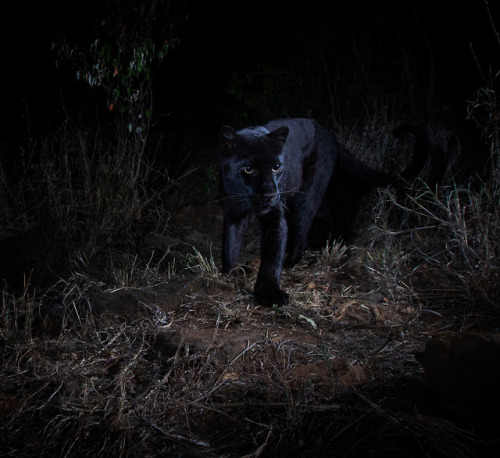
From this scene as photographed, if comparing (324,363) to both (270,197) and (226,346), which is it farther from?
(270,197)

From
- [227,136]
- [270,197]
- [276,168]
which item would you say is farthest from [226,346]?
[227,136]

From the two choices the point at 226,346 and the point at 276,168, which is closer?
the point at 226,346

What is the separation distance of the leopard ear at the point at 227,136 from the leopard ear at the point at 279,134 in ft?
0.93

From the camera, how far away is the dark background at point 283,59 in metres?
7.06

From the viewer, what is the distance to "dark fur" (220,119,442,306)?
10.5 feet

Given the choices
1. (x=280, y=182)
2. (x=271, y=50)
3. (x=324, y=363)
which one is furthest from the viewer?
(x=271, y=50)

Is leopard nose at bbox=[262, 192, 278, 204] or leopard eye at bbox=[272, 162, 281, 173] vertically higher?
leopard eye at bbox=[272, 162, 281, 173]

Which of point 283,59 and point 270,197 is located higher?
point 283,59

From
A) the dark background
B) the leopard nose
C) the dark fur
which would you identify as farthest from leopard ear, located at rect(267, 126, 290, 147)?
the dark background

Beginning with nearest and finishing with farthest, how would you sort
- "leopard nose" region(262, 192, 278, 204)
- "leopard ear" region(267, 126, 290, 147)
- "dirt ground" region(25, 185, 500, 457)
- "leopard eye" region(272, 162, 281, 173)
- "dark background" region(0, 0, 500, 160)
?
"dirt ground" region(25, 185, 500, 457) → "leopard nose" region(262, 192, 278, 204) → "leopard eye" region(272, 162, 281, 173) → "leopard ear" region(267, 126, 290, 147) → "dark background" region(0, 0, 500, 160)

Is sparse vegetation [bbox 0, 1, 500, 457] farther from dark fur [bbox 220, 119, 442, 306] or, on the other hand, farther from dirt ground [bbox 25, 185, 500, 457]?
dark fur [bbox 220, 119, 442, 306]

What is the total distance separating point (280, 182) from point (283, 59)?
4.90 m

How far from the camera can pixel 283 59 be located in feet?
25.6

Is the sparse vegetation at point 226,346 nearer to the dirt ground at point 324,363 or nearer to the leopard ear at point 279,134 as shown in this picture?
the dirt ground at point 324,363
